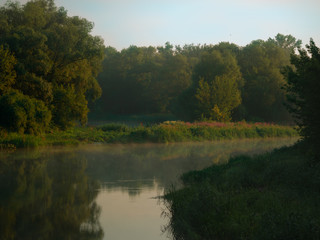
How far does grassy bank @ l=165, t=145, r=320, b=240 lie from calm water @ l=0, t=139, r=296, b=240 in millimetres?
970

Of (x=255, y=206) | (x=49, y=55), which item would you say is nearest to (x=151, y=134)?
(x=49, y=55)

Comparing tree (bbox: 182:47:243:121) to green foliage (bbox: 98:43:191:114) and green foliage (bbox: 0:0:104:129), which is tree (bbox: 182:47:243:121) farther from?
green foliage (bbox: 98:43:191:114)

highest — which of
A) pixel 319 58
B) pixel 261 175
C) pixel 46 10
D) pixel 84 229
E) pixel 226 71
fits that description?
pixel 46 10

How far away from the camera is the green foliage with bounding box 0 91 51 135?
25.2 m

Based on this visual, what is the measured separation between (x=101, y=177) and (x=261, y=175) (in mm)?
7530

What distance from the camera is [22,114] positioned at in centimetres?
2548

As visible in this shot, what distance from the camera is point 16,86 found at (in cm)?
3038

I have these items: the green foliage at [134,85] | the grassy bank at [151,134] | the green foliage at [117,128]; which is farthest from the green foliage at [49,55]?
the green foliage at [134,85]

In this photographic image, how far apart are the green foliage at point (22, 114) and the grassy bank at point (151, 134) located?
64cm

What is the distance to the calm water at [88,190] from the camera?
976 cm

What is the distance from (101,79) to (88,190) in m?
73.7

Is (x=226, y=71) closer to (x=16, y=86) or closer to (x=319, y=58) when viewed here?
(x=16, y=86)

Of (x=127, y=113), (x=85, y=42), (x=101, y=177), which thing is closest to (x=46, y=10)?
(x=85, y=42)

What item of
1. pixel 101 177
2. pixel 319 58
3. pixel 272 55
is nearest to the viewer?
pixel 319 58
